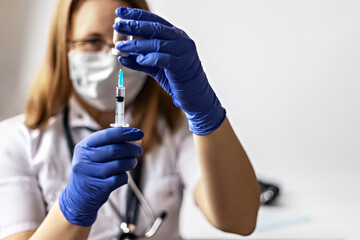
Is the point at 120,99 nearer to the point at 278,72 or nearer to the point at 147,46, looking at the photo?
the point at 147,46

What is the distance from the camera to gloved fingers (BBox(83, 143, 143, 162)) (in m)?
0.73

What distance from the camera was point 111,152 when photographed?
73 centimetres

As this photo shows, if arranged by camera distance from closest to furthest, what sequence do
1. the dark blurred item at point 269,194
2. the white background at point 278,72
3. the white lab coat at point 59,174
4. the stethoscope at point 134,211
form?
the white lab coat at point 59,174
the stethoscope at point 134,211
the dark blurred item at point 269,194
the white background at point 278,72

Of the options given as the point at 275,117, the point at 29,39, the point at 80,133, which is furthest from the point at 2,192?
the point at 275,117

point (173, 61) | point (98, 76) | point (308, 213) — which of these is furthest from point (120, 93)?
point (308, 213)

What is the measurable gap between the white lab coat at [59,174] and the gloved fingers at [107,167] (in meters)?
0.24

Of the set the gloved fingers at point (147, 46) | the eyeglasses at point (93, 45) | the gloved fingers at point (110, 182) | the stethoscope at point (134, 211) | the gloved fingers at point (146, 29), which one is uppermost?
the gloved fingers at point (146, 29)

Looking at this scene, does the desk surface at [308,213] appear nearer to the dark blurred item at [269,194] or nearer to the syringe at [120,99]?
the dark blurred item at [269,194]

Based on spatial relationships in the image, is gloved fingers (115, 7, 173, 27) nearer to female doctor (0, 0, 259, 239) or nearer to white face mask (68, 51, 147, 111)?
female doctor (0, 0, 259, 239)

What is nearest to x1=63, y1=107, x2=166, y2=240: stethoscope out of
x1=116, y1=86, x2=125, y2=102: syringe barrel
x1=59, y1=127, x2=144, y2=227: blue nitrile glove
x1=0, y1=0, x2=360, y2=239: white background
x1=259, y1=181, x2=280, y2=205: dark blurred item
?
x1=59, y1=127, x2=144, y2=227: blue nitrile glove

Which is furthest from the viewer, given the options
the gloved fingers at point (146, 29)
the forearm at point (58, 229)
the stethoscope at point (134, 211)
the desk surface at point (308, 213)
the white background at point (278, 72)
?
the white background at point (278, 72)

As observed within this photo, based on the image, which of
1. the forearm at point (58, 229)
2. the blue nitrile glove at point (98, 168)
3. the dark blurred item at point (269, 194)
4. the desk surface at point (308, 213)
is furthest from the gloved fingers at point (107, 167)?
the dark blurred item at point (269, 194)

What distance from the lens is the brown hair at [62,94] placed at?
99 centimetres

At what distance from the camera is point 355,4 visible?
1812 mm
